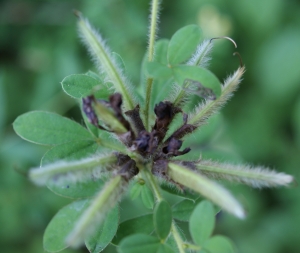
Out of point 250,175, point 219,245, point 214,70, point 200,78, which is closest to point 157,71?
point 200,78

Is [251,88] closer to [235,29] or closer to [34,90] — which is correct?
[235,29]

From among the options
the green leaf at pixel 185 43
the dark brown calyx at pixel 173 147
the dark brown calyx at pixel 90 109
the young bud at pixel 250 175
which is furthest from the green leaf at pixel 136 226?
the green leaf at pixel 185 43

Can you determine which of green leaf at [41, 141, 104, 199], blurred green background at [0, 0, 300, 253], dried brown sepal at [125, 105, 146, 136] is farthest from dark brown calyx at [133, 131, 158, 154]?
blurred green background at [0, 0, 300, 253]

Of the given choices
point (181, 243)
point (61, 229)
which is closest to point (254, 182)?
point (181, 243)

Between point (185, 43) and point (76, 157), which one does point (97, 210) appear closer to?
point (76, 157)

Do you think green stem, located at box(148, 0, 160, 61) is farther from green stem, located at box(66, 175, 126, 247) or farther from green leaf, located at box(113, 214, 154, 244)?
green leaf, located at box(113, 214, 154, 244)
